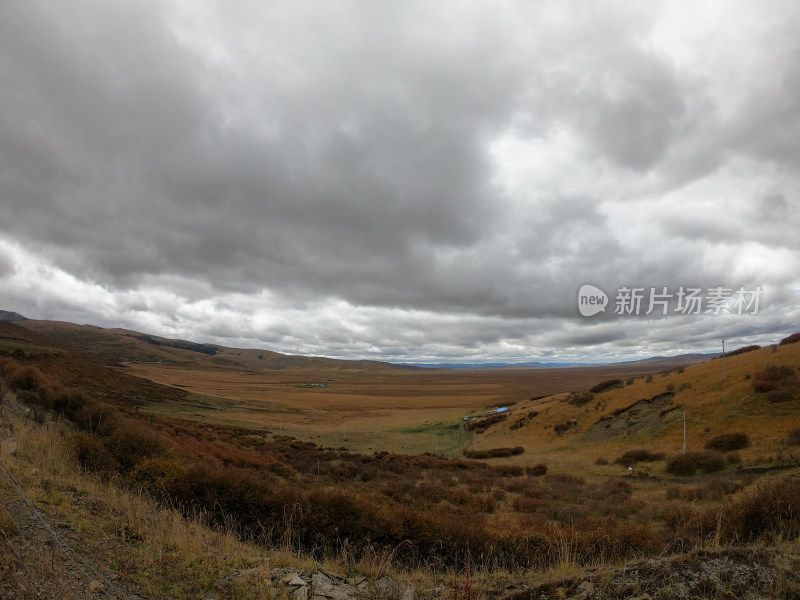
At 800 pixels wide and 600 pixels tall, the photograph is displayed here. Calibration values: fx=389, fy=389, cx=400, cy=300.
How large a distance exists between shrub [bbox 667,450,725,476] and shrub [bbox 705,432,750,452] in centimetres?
207

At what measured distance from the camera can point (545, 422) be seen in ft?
144

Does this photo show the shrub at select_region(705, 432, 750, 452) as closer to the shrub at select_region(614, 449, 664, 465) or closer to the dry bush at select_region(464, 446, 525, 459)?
the shrub at select_region(614, 449, 664, 465)

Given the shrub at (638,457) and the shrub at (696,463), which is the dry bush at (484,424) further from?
the shrub at (696,463)

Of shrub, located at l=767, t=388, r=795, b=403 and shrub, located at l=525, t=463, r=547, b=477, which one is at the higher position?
shrub, located at l=767, t=388, r=795, b=403

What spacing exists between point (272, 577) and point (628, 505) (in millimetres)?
14780

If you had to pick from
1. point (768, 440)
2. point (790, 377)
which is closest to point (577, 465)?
point (768, 440)

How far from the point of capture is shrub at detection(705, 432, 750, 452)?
2345 cm

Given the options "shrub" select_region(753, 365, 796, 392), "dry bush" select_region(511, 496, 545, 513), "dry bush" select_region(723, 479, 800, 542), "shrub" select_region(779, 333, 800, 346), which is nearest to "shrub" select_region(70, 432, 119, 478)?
"dry bush" select_region(511, 496, 545, 513)

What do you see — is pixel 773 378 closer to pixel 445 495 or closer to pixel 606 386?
pixel 606 386

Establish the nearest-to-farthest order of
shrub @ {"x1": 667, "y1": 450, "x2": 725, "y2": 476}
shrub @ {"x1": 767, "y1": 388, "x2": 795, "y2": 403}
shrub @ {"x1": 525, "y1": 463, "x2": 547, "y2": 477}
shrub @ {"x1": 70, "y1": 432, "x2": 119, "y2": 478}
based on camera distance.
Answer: shrub @ {"x1": 70, "y1": 432, "x2": 119, "y2": 478}, shrub @ {"x1": 667, "y1": 450, "x2": 725, "y2": 476}, shrub @ {"x1": 525, "y1": 463, "x2": 547, "y2": 477}, shrub @ {"x1": 767, "y1": 388, "x2": 795, "y2": 403}

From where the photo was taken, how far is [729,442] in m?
24.0

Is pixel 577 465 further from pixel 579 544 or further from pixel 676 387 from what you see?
pixel 579 544

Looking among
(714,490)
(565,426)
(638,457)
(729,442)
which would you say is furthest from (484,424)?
(714,490)

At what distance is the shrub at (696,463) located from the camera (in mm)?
21016
